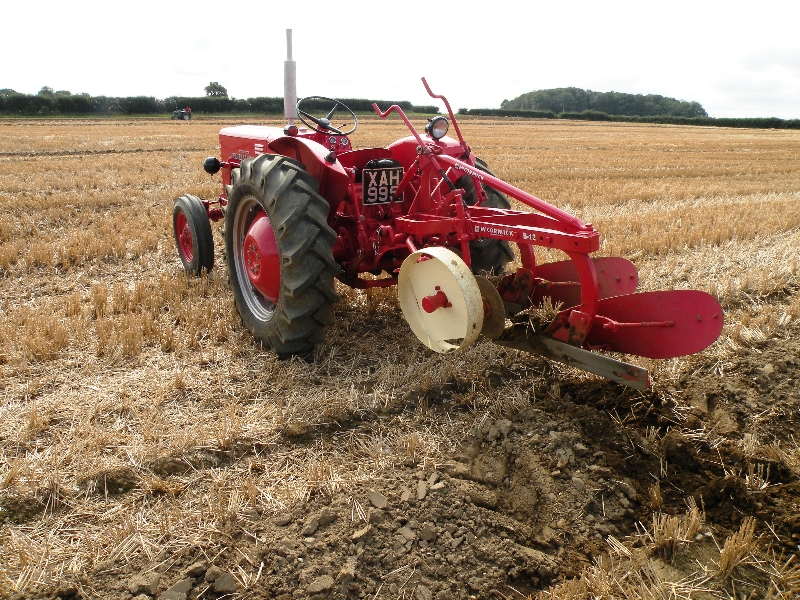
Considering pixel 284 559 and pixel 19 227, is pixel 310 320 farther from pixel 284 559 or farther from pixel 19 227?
pixel 19 227

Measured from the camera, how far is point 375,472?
9.23ft

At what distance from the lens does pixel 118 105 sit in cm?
4200

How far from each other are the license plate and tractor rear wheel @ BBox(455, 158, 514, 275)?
0.55 m

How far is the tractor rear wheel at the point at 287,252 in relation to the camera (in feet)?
11.7

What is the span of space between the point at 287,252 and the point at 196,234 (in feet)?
7.04

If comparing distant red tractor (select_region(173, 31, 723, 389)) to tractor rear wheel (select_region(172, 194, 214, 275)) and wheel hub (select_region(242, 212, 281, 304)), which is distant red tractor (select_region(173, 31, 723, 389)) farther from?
tractor rear wheel (select_region(172, 194, 214, 275))

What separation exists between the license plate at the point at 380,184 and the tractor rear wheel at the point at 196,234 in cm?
182

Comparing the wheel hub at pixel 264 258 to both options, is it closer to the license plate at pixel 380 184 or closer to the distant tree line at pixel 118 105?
the license plate at pixel 380 184

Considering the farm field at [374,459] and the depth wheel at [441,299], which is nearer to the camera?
the farm field at [374,459]

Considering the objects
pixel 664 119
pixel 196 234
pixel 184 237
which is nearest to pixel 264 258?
pixel 196 234

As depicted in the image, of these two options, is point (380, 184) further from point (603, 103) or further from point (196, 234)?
point (603, 103)

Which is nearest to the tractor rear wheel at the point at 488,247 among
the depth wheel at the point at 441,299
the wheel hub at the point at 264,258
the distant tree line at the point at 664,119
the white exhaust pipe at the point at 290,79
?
the depth wheel at the point at 441,299

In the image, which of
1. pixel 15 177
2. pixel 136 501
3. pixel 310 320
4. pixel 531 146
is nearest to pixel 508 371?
pixel 310 320

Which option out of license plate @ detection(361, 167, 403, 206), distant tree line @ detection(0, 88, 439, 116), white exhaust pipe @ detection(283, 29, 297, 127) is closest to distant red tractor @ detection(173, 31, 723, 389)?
license plate @ detection(361, 167, 403, 206)
